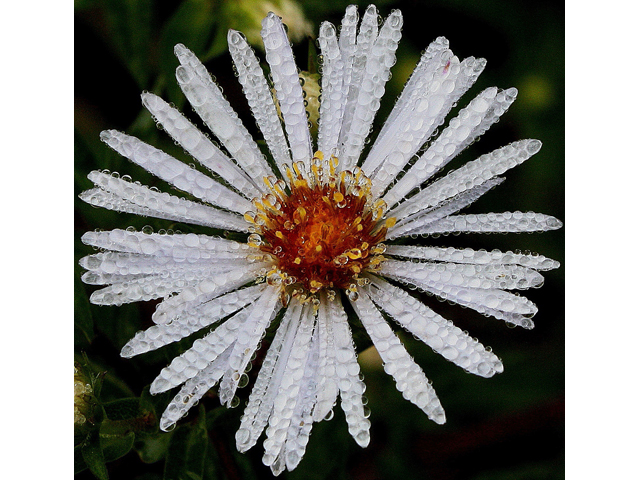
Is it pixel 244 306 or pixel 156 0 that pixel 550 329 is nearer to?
pixel 244 306

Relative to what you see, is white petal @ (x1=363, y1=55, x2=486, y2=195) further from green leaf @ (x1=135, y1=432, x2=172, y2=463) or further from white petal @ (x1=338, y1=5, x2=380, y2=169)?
green leaf @ (x1=135, y1=432, x2=172, y2=463)

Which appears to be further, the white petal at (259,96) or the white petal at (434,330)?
the white petal at (259,96)

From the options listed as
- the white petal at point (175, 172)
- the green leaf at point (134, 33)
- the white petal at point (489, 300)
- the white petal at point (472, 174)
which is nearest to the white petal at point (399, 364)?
the white petal at point (489, 300)

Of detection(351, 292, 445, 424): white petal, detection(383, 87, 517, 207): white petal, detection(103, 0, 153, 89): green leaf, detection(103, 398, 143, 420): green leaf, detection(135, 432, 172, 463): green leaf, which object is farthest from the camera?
detection(103, 0, 153, 89): green leaf

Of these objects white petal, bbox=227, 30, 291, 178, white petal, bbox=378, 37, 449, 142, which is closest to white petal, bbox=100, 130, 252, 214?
white petal, bbox=227, 30, 291, 178

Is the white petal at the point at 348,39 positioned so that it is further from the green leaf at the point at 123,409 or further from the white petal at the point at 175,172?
the green leaf at the point at 123,409

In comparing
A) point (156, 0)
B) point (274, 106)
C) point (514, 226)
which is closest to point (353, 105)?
point (274, 106)

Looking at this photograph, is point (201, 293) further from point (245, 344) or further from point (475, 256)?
point (475, 256)

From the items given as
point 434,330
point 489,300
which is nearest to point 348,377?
point 434,330
